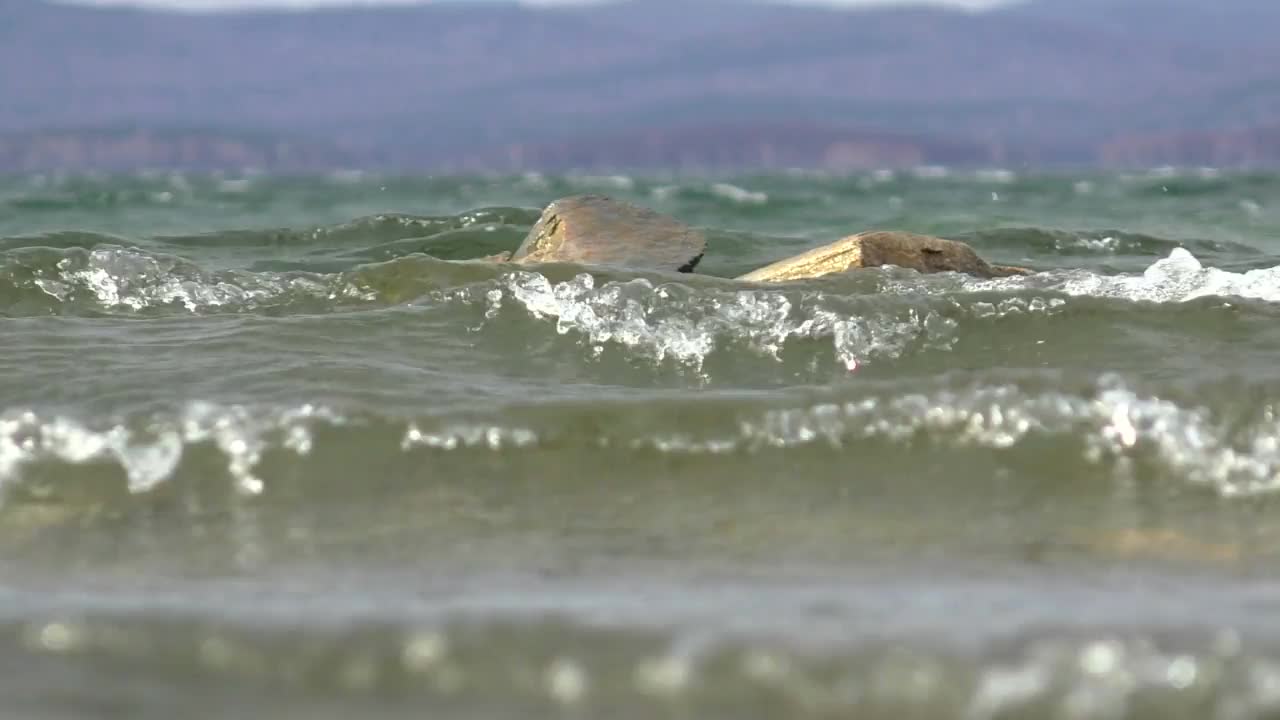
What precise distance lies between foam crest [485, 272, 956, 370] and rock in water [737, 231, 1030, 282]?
1336mm

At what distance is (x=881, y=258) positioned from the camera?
810cm

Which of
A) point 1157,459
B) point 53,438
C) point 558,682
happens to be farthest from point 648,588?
point 53,438

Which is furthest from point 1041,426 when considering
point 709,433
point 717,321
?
point 717,321

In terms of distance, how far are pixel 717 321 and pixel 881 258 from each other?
1.97 meters

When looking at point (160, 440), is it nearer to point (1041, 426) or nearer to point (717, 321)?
point (717, 321)

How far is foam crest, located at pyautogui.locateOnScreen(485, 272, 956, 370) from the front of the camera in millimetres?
6117

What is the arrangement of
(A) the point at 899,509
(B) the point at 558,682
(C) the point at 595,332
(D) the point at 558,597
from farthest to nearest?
(C) the point at 595,332
(A) the point at 899,509
(D) the point at 558,597
(B) the point at 558,682

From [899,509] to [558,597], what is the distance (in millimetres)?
1143

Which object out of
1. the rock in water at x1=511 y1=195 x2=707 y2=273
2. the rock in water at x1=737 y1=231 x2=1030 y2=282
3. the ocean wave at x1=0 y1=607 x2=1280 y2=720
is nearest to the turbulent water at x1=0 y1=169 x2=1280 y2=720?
the ocean wave at x1=0 y1=607 x2=1280 y2=720

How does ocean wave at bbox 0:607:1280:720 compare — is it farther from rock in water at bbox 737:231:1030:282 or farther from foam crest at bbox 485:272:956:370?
rock in water at bbox 737:231:1030:282

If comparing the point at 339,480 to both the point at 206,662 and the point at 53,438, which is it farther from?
the point at 206,662

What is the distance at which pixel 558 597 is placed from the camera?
3629 millimetres

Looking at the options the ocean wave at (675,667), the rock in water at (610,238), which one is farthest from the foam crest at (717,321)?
the ocean wave at (675,667)

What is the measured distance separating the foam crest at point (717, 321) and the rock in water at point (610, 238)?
1899 mm
